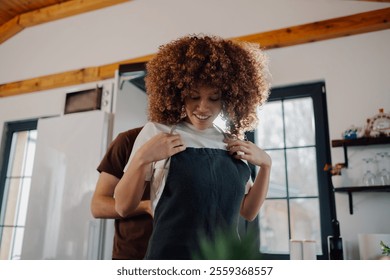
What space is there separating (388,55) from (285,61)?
0.50 meters

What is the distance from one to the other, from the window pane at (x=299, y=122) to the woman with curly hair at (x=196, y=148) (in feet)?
3.65

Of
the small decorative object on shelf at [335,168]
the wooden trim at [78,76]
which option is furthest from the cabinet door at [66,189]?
the small decorative object on shelf at [335,168]

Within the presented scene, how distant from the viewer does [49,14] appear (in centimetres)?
189

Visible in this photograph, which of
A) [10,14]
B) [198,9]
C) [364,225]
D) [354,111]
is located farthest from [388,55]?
[10,14]

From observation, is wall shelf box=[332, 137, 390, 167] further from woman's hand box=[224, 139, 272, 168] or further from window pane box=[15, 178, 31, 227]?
window pane box=[15, 178, 31, 227]

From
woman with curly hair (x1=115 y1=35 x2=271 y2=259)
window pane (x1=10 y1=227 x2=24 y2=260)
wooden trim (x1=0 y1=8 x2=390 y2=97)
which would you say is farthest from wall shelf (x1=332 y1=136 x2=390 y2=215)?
window pane (x1=10 y1=227 x2=24 y2=260)

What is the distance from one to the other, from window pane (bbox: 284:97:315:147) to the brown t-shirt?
1.09 meters

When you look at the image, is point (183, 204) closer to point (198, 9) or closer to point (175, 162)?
point (175, 162)

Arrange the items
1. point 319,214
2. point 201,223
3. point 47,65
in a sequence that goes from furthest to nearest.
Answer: point 47,65 → point 319,214 → point 201,223

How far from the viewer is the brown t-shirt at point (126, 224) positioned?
0.88 metres

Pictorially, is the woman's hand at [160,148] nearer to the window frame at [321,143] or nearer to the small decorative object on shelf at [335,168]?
the window frame at [321,143]

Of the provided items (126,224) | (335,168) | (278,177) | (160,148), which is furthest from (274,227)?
(160,148)
